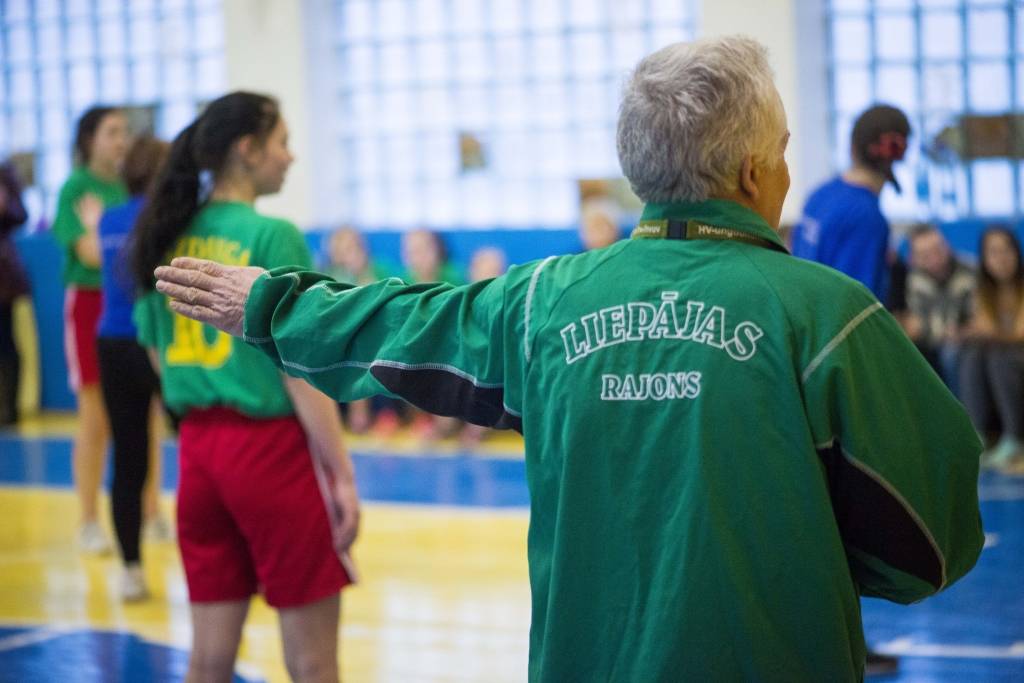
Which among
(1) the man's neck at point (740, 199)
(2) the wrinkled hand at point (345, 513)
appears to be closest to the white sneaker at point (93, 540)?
(2) the wrinkled hand at point (345, 513)

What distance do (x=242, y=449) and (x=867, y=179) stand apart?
7.12 ft

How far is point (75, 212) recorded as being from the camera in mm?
5941

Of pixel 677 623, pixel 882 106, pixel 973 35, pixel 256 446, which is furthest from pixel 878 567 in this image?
pixel 973 35

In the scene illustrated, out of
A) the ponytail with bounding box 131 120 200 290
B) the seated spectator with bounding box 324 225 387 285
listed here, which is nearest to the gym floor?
the ponytail with bounding box 131 120 200 290

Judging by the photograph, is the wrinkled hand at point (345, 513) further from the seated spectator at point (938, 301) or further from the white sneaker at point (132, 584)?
the seated spectator at point (938, 301)

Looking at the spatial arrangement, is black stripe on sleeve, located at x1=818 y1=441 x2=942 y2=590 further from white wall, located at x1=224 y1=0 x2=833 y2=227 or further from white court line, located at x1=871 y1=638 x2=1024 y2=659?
white wall, located at x1=224 y1=0 x2=833 y2=227

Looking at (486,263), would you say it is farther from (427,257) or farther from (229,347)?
(229,347)

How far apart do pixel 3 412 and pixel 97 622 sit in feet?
20.4

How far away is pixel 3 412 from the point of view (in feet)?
35.4

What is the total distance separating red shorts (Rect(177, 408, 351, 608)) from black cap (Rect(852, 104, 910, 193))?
206 cm

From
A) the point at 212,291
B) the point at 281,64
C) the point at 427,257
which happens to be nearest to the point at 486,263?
the point at 427,257

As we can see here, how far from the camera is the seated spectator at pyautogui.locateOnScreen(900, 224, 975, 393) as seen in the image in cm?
800

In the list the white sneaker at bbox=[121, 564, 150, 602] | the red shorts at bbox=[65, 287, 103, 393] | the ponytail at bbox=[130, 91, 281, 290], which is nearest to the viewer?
the ponytail at bbox=[130, 91, 281, 290]

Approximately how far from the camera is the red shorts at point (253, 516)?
3.04 m
